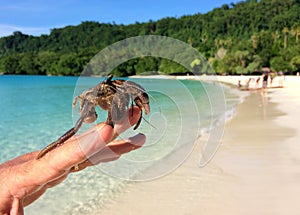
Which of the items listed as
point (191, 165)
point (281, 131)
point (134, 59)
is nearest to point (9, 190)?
point (134, 59)

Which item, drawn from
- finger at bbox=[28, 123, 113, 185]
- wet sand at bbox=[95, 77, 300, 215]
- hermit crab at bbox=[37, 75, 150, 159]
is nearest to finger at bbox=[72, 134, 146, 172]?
hermit crab at bbox=[37, 75, 150, 159]

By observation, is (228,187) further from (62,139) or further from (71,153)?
(71,153)

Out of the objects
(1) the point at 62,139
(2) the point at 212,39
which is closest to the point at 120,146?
(1) the point at 62,139

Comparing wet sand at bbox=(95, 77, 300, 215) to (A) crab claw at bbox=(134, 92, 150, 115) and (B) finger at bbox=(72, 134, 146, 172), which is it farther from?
(A) crab claw at bbox=(134, 92, 150, 115)

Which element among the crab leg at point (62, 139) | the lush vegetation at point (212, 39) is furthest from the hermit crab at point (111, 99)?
the lush vegetation at point (212, 39)

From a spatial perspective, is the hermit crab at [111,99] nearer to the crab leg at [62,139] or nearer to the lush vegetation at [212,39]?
the crab leg at [62,139]

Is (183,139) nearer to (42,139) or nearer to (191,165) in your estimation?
(191,165)
